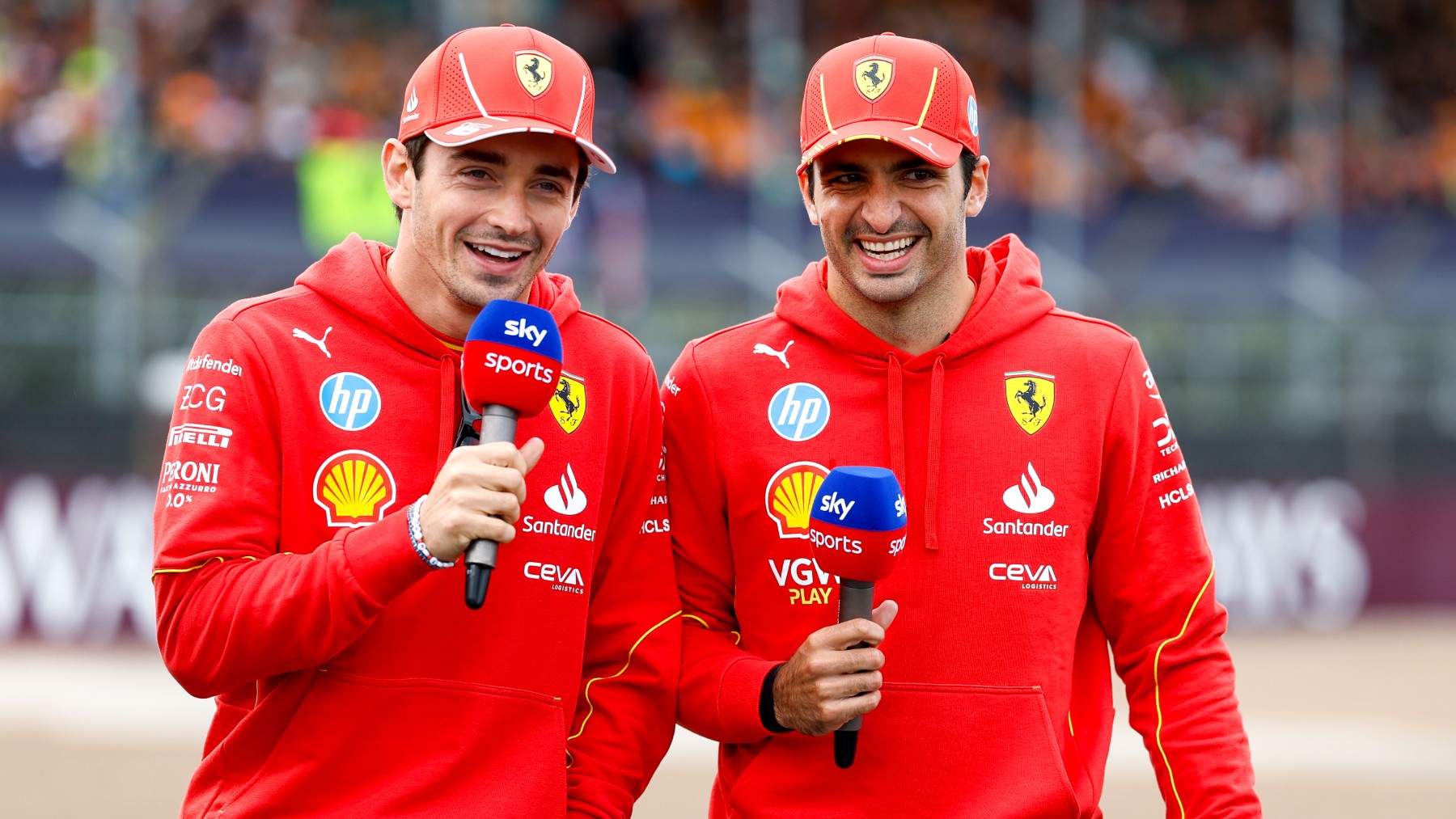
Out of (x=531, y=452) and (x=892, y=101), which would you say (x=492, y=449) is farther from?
(x=892, y=101)

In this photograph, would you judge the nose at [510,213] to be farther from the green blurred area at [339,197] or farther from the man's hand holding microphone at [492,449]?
the green blurred area at [339,197]

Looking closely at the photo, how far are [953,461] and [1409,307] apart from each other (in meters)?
14.9

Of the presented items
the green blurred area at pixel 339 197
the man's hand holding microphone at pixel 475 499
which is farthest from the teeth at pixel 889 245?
the green blurred area at pixel 339 197

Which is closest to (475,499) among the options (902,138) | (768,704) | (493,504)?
(493,504)

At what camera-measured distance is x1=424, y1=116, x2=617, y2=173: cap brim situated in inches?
141

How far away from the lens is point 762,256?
52.6ft

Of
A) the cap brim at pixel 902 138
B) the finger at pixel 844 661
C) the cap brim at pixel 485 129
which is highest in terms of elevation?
the cap brim at pixel 902 138

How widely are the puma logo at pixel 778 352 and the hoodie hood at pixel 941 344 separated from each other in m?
0.06

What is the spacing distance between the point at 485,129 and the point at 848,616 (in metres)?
1.20

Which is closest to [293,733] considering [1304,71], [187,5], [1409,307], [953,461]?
[953,461]

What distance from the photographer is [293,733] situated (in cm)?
355

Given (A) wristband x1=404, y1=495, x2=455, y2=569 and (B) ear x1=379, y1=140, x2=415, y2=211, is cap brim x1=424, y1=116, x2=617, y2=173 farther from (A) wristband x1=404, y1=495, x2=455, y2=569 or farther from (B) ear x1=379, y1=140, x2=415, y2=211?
(A) wristband x1=404, y1=495, x2=455, y2=569

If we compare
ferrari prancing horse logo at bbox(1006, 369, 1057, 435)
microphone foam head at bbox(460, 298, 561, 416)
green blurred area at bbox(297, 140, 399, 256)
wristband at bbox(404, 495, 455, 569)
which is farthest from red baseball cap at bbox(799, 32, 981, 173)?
green blurred area at bbox(297, 140, 399, 256)

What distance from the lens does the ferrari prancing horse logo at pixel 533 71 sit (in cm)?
367
